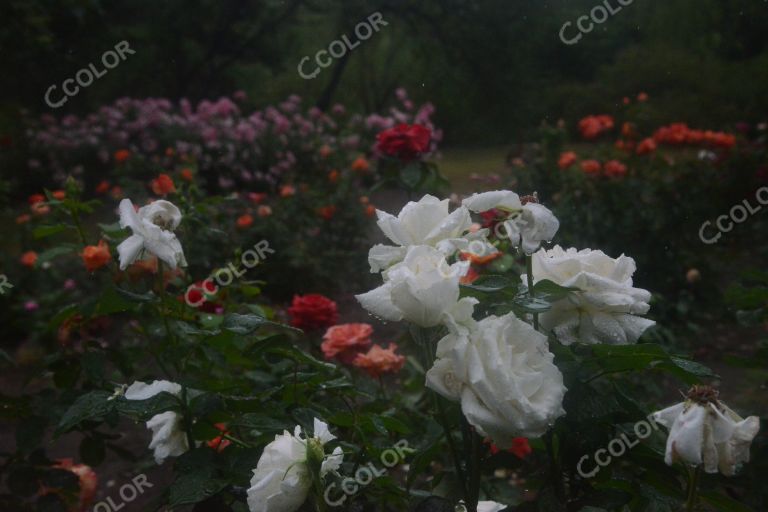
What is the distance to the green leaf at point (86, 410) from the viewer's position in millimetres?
747

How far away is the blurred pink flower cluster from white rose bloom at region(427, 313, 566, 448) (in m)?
4.47

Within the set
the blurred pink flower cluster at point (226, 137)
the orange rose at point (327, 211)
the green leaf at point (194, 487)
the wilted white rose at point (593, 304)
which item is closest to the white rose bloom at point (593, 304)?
the wilted white rose at point (593, 304)

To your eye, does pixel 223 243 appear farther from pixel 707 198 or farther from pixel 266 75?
pixel 266 75

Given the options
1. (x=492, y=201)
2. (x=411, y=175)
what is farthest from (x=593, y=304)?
(x=411, y=175)

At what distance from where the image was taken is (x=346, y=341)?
1505mm

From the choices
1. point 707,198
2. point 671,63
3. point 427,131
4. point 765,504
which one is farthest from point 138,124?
point 671,63

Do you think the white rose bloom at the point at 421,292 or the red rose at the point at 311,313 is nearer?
the white rose bloom at the point at 421,292

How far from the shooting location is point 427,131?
80.2 inches

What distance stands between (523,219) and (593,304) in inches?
3.9

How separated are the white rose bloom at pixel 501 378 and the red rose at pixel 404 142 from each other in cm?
145

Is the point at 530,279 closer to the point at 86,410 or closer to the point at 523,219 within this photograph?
the point at 523,219

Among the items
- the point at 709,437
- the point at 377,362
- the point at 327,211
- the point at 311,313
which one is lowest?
the point at 327,211

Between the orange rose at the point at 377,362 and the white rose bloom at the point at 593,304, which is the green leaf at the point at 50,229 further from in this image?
the white rose bloom at the point at 593,304

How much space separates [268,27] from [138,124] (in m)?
2.67
